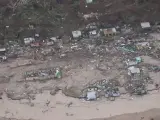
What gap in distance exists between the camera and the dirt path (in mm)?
14094

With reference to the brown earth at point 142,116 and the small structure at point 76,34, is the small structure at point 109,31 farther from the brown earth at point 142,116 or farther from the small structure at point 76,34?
the brown earth at point 142,116

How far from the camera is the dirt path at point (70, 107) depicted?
14.1m

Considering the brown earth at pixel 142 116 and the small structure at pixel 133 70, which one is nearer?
the brown earth at pixel 142 116

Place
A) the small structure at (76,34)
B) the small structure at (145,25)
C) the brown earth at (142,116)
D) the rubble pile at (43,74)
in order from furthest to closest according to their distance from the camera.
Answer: the small structure at (145,25) < the small structure at (76,34) < the rubble pile at (43,74) < the brown earth at (142,116)

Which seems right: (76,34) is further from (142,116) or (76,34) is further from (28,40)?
(142,116)

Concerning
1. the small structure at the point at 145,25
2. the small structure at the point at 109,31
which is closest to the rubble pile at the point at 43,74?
the small structure at the point at 109,31

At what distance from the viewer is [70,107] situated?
1434cm

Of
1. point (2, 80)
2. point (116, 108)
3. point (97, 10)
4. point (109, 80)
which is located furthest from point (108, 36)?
point (2, 80)

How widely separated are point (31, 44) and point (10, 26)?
3.84ft

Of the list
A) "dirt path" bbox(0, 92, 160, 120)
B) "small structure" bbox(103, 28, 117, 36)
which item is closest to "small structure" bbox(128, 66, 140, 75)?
"dirt path" bbox(0, 92, 160, 120)

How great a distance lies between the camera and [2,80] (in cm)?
1525

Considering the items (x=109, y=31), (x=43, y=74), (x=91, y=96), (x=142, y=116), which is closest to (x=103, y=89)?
(x=91, y=96)

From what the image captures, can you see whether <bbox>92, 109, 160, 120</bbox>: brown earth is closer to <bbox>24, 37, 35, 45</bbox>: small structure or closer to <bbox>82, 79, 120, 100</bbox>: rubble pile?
<bbox>82, 79, 120, 100</bbox>: rubble pile

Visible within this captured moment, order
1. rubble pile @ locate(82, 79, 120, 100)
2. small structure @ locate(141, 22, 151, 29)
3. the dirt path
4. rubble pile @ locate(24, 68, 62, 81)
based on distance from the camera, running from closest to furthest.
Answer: the dirt path < rubble pile @ locate(82, 79, 120, 100) < rubble pile @ locate(24, 68, 62, 81) < small structure @ locate(141, 22, 151, 29)
